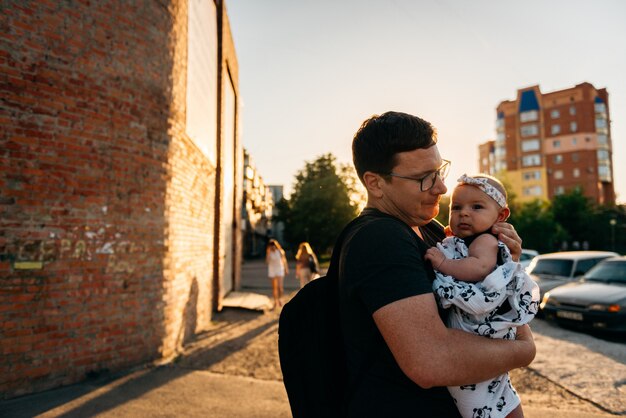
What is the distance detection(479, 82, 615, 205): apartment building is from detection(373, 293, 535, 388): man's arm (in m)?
65.9

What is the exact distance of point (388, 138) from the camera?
1.64 metres

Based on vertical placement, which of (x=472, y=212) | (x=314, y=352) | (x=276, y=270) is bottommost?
(x=276, y=270)

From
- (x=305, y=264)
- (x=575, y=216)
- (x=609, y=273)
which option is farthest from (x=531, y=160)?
(x=305, y=264)

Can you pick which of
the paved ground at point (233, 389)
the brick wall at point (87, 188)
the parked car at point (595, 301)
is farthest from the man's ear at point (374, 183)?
the parked car at point (595, 301)

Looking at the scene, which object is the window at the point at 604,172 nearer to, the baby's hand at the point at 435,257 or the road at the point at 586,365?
the road at the point at 586,365

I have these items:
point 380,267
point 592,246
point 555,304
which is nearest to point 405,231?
point 380,267

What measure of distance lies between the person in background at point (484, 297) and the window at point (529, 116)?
78343mm

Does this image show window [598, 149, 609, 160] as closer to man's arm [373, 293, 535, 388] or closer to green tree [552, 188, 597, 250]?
green tree [552, 188, 597, 250]

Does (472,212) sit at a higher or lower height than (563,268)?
higher

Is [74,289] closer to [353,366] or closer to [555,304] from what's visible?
[353,366]

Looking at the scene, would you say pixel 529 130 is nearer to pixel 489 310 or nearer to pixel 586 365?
pixel 586 365

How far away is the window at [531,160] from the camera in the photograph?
70062 millimetres

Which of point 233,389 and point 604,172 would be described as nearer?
point 233,389

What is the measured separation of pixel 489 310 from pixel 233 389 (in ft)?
16.1
